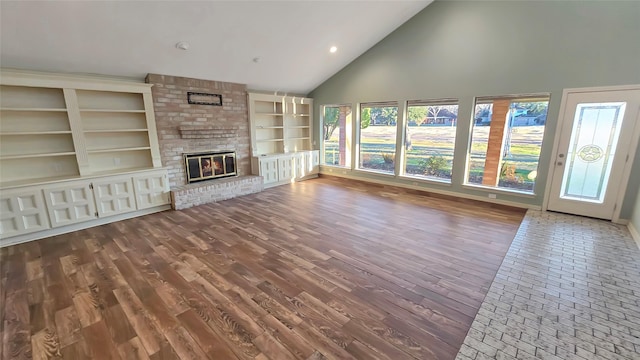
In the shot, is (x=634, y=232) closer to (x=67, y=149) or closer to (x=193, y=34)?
(x=193, y=34)

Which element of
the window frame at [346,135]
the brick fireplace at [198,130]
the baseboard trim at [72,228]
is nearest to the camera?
the baseboard trim at [72,228]

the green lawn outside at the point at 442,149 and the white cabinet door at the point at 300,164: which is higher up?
the green lawn outside at the point at 442,149

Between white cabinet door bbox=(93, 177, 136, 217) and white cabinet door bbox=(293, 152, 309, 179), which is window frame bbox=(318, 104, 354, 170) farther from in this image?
white cabinet door bbox=(93, 177, 136, 217)

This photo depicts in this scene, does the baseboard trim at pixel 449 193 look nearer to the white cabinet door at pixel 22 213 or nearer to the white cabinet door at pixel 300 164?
the white cabinet door at pixel 300 164

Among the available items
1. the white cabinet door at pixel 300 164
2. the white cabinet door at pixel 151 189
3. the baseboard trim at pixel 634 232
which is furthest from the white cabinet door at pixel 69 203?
the baseboard trim at pixel 634 232

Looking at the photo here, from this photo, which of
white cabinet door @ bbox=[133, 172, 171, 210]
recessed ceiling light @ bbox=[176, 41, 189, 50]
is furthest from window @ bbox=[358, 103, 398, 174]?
white cabinet door @ bbox=[133, 172, 171, 210]

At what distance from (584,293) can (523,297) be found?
604mm

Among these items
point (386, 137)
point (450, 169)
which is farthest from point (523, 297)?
point (386, 137)

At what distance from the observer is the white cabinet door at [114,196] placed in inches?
161

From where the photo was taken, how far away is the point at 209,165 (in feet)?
18.4

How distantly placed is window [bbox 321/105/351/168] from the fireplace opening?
277 cm

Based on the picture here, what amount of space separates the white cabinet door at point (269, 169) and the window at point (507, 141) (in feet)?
A: 14.2

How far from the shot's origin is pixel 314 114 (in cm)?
764

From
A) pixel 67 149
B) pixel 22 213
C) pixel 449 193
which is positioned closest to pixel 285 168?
pixel 449 193
